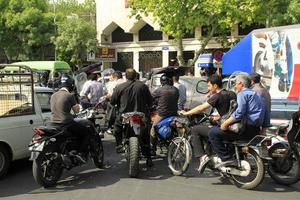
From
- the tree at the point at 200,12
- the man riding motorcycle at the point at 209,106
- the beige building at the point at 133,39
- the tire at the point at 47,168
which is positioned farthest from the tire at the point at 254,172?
the beige building at the point at 133,39

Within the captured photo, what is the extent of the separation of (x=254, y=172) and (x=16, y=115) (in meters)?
4.11

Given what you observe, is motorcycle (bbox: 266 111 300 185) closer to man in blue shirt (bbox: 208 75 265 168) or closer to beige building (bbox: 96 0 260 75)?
man in blue shirt (bbox: 208 75 265 168)

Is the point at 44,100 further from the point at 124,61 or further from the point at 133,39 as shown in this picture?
the point at 124,61

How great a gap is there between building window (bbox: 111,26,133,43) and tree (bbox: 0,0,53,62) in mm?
6453

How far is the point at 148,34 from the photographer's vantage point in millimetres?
41188

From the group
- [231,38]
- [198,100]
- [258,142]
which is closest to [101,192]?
[258,142]

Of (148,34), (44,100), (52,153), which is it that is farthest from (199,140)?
(148,34)

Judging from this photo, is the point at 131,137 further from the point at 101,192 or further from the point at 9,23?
the point at 9,23

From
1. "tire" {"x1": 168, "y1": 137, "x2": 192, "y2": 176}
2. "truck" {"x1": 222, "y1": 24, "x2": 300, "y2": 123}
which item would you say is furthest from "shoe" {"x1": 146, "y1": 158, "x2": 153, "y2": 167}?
"truck" {"x1": 222, "y1": 24, "x2": 300, "y2": 123}

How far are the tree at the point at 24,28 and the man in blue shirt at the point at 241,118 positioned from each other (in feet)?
128

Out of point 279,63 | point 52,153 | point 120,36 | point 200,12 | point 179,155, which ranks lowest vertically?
point 179,155

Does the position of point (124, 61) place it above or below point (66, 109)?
above

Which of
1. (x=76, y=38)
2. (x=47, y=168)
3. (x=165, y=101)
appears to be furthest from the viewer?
(x=76, y=38)

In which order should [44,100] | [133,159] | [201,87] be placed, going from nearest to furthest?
[133,159] → [44,100] → [201,87]
